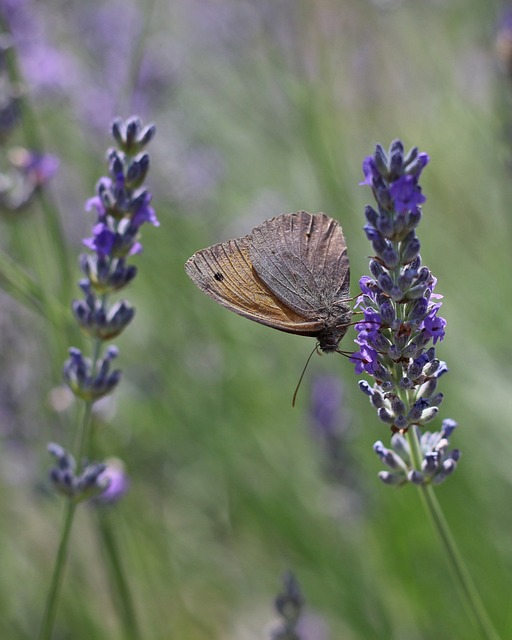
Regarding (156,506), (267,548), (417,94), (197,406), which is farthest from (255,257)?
(417,94)

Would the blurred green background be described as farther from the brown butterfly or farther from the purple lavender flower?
the brown butterfly

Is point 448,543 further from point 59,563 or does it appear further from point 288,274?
point 59,563

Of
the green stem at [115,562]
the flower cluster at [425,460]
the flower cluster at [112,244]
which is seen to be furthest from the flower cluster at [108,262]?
the flower cluster at [425,460]

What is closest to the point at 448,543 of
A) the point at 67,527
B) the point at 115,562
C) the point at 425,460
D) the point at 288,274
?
the point at 425,460

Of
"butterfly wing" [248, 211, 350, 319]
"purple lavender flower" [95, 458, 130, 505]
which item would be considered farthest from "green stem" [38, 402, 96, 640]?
"butterfly wing" [248, 211, 350, 319]

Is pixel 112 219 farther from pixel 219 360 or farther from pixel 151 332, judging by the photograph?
pixel 151 332

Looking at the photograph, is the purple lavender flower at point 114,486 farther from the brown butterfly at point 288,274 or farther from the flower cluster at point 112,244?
→ the brown butterfly at point 288,274
